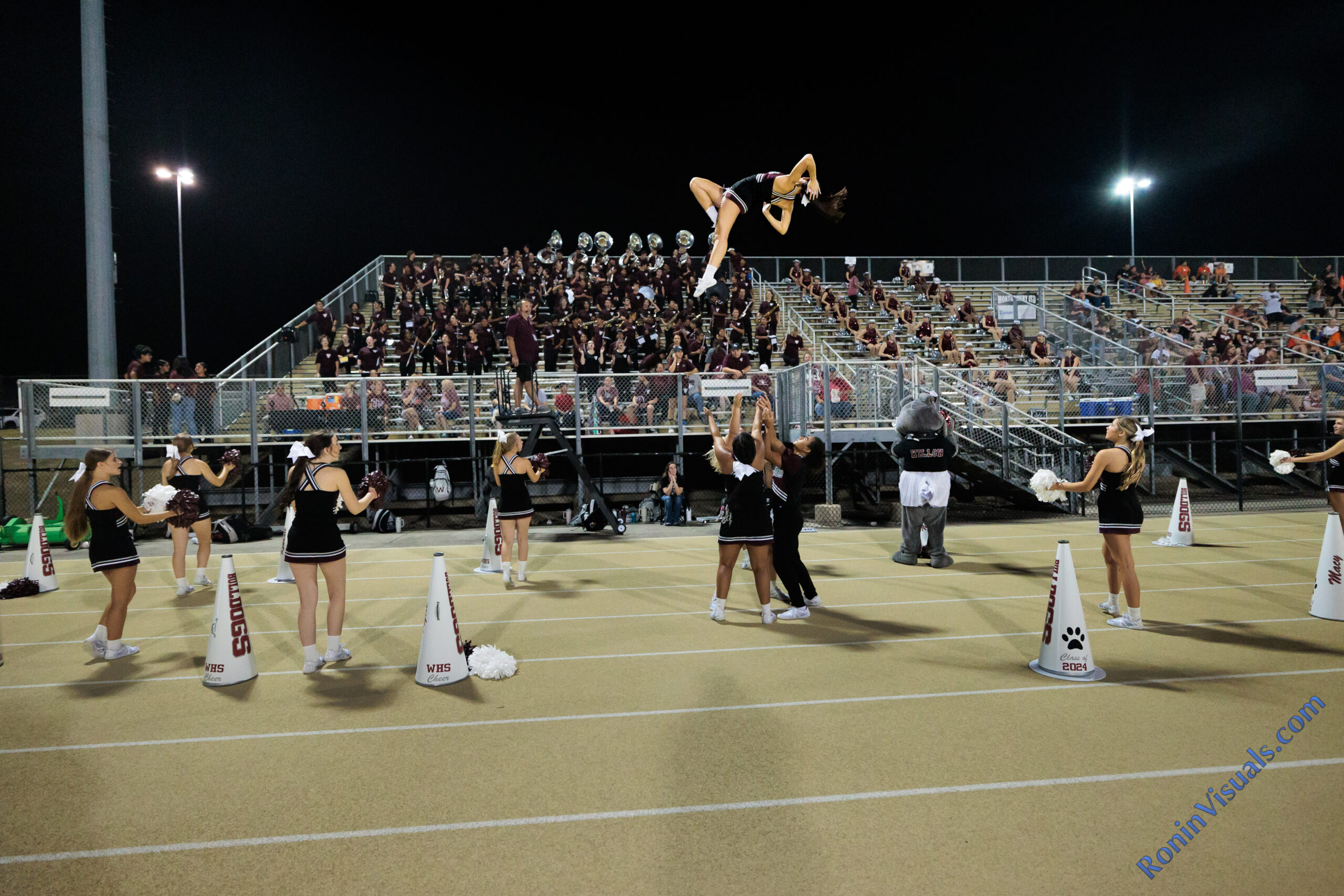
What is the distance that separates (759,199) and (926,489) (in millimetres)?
5310

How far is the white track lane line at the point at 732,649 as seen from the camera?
6.44 metres

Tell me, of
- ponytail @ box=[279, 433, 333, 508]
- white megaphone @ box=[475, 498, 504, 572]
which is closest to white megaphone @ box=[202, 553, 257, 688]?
ponytail @ box=[279, 433, 333, 508]

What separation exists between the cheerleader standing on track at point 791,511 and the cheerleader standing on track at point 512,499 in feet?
11.8

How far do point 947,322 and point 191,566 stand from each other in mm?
23467

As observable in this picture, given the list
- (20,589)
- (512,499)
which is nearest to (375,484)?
(512,499)

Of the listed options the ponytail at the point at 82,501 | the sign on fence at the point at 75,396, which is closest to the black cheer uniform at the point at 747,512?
the ponytail at the point at 82,501

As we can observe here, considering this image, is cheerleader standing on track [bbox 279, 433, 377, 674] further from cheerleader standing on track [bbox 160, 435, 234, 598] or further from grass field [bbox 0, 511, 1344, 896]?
cheerleader standing on track [bbox 160, 435, 234, 598]

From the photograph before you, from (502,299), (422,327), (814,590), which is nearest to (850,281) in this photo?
(502,299)

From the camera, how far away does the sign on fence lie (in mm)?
14930

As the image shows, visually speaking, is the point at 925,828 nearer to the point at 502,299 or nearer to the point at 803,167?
the point at 803,167

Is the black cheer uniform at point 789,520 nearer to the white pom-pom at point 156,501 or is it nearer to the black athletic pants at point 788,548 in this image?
the black athletic pants at point 788,548

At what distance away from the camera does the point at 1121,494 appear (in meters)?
7.25

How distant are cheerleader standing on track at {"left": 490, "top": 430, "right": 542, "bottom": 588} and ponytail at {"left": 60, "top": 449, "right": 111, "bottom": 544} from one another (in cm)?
434

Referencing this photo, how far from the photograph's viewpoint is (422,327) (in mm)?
21609
